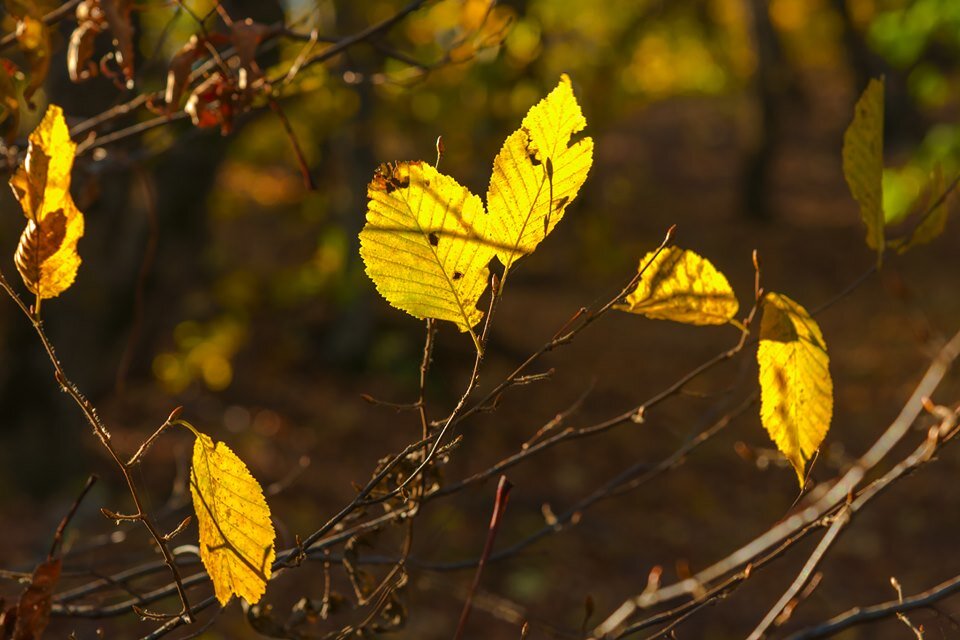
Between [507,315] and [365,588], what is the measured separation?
8186 millimetres

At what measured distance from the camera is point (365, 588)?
1.12 meters

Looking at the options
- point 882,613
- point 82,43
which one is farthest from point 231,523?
point 82,43

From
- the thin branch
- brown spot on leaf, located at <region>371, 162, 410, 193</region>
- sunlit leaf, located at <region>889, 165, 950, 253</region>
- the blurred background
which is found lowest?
the blurred background

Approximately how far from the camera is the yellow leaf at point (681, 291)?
2.55 feet

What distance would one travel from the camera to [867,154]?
852 mm

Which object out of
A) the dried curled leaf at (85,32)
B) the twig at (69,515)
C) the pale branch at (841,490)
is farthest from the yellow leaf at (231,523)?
the dried curled leaf at (85,32)

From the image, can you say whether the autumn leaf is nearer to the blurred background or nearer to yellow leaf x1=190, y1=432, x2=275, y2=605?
the blurred background

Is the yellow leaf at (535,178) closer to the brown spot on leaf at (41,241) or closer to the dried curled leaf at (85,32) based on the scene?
the brown spot on leaf at (41,241)

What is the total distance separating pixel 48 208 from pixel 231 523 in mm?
271

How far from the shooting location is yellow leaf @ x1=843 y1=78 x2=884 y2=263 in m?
0.85

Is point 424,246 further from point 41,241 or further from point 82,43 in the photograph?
point 82,43

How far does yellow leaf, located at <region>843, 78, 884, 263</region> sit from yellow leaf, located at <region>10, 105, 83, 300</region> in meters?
0.65

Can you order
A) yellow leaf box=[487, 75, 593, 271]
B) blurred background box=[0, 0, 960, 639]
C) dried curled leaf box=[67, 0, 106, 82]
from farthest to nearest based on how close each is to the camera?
blurred background box=[0, 0, 960, 639] < dried curled leaf box=[67, 0, 106, 82] < yellow leaf box=[487, 75, 593, 271]

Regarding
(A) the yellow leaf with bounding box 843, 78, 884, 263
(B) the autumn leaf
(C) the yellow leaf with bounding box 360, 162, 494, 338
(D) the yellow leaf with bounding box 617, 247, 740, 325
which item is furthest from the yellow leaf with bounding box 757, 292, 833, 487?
(B) the autumn leaf
